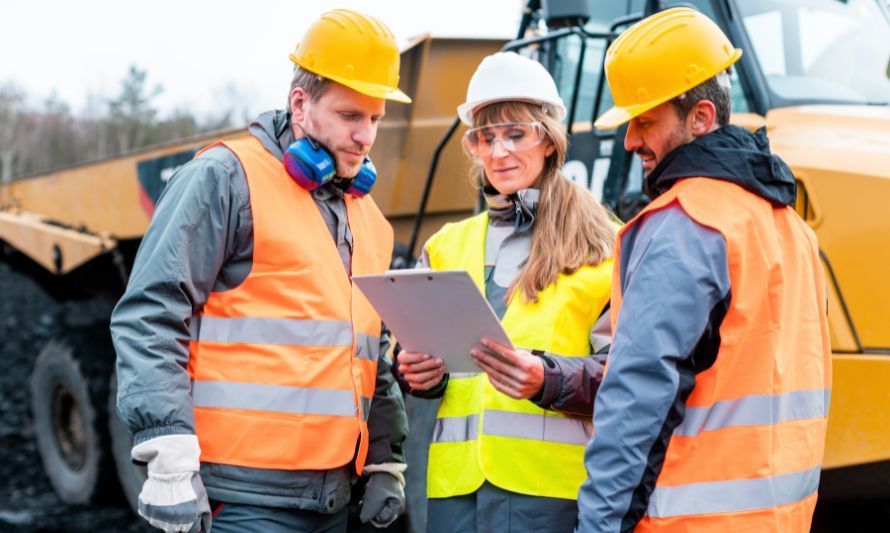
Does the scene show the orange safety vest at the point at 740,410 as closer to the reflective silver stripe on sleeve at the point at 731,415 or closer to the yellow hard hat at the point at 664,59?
the reflective silver stripe on sleeve at the point at 731,415

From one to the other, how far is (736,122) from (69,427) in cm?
582

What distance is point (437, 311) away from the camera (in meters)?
2.26

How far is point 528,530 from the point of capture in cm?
231

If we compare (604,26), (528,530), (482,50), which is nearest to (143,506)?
(528,530)

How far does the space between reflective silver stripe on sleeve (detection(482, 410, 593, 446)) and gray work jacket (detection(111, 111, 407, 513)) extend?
1.40 feet

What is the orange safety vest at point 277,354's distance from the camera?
233cm

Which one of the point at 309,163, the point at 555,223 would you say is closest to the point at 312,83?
the point at 309,163

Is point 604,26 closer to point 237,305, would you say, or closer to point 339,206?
point 339,206

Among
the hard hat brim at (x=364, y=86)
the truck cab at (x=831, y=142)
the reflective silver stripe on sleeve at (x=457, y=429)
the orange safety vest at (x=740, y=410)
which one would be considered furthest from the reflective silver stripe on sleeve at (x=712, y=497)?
the hard hat brim at (x=364, y=86)

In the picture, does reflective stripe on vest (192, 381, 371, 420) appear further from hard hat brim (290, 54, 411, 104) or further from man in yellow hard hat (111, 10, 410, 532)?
hard hat brim (290, 54, 411, 104)

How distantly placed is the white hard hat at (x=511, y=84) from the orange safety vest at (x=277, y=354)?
1.99 feet

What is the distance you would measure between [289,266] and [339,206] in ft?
1.08

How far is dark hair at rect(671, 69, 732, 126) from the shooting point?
2.13 meters

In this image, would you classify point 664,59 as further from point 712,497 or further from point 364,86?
point 712,497
